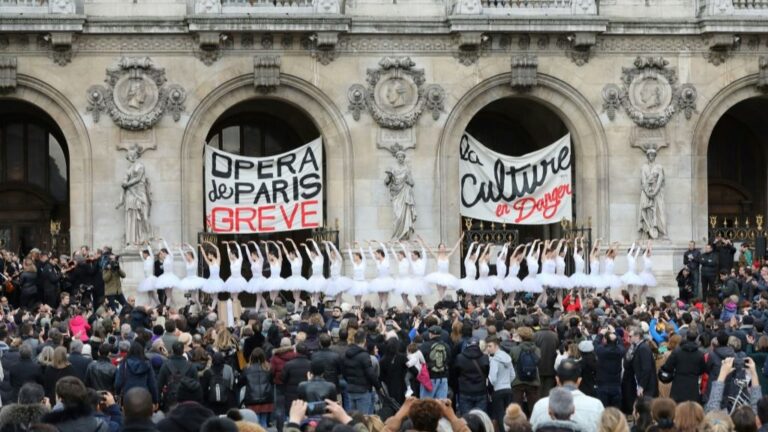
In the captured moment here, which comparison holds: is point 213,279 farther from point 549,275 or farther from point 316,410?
point 316,410

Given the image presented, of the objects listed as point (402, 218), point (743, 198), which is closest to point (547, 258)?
point (402, 218)

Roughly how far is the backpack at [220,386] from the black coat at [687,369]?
5.69 metres

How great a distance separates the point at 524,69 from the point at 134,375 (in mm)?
20688

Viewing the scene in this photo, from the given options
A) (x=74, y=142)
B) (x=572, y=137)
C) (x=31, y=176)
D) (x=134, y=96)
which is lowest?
(x=31, y=176)

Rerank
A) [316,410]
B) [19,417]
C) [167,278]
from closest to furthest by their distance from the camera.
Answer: [19,417]
[316,410]
[167,278]

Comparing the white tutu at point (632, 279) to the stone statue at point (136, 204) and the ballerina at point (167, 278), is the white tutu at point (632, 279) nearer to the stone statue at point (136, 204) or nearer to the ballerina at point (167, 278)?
the ballerina at point (167, 278)

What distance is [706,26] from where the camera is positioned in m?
36.8

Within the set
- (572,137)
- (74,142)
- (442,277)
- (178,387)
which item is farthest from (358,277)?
(178,387)

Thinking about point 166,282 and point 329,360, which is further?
point 166,282

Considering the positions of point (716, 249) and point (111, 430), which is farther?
point (716, 249)

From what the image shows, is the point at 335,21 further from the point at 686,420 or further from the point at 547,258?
the point at 686,420

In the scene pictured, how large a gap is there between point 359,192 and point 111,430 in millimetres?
22399

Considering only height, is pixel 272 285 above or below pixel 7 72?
below

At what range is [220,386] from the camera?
1827cm
